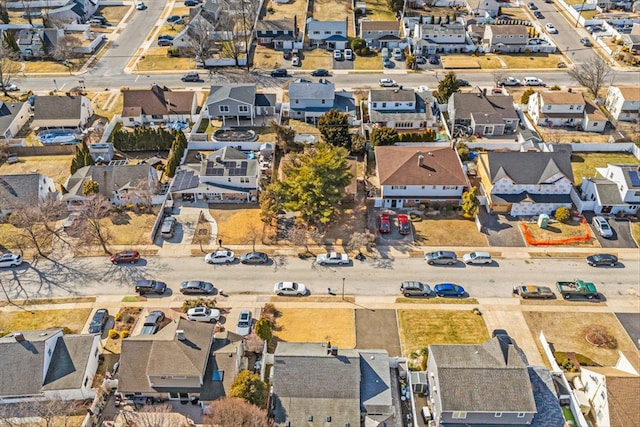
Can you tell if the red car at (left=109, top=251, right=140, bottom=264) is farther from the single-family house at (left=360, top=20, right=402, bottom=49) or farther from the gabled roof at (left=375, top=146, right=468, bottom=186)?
the single-family house at (left=360, top=20, right=402, bottom=49)

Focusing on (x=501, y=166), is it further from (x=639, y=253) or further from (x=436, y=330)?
(x=436, y=330)

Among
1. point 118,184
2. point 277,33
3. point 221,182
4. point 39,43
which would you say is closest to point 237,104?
point 221,182

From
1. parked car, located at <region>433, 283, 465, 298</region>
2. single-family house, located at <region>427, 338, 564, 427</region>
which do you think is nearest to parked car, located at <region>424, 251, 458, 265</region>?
parked car, located at <region>433, 283, 465, 298</region>

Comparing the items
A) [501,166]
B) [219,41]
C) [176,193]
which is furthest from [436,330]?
[219,41]

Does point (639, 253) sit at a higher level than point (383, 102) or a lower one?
lower

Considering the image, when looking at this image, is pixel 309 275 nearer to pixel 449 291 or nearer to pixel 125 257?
pixel 449 291

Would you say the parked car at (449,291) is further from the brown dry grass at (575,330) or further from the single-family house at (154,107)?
the single-family house at (154,107)
